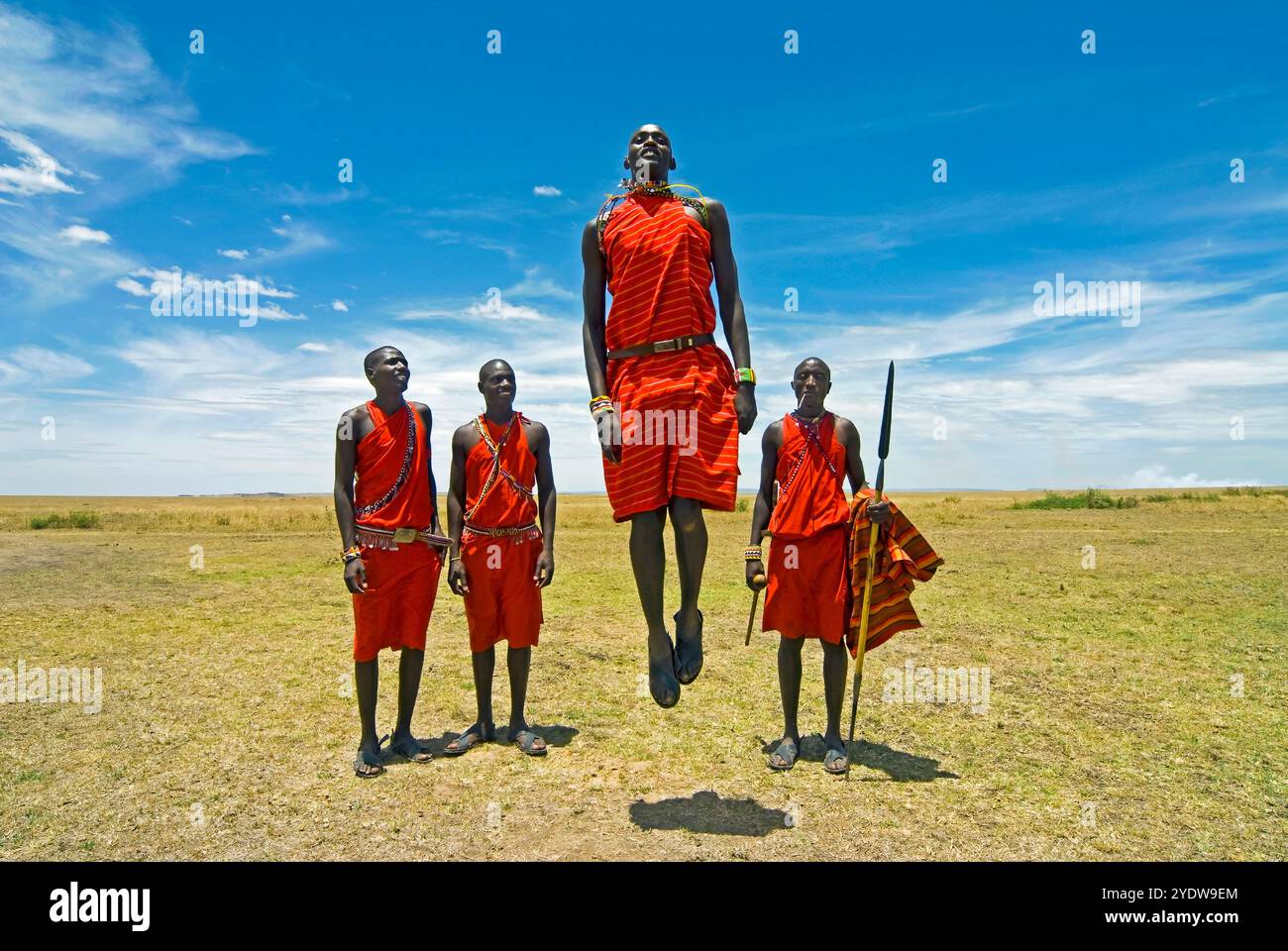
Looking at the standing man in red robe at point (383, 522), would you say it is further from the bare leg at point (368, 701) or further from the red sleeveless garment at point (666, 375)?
the red sleeveless garment at point (666, 375)

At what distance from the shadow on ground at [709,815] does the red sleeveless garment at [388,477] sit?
A: 2872 millimetres

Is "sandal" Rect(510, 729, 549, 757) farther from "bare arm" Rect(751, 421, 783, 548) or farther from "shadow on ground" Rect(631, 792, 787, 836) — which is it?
"bare arm" Rect(751, 421, 783, 548)

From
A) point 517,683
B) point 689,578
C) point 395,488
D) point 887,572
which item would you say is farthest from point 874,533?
point 395,488

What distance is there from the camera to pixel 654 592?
14.9 feet

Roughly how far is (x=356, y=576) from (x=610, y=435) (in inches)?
110

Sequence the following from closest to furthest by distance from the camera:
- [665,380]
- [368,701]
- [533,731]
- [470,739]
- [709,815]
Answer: [665,380]
[709,815]
[368,701]
[470,739]
[533,731]

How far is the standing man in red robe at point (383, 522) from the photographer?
251 inches

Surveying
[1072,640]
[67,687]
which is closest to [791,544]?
[1072,640]

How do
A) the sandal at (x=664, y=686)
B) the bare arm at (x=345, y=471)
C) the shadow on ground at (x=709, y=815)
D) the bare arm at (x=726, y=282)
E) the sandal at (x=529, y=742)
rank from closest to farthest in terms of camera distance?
the sandal at (x=664, y=686), the bare arm at (x=726, y=282), the shadow on ground at (x=709, y=815), the bare arm at (x=345, y=471), the sandal at (x=529, y=742)

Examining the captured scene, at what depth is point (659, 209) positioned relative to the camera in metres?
4.96

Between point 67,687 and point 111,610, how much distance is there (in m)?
5.59

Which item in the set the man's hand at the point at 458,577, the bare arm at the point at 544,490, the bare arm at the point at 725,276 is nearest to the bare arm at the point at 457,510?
the man's hand at the point at 458,577

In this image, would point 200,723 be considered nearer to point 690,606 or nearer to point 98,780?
point 98,780

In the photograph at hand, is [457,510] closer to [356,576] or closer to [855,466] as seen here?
[356,576]
